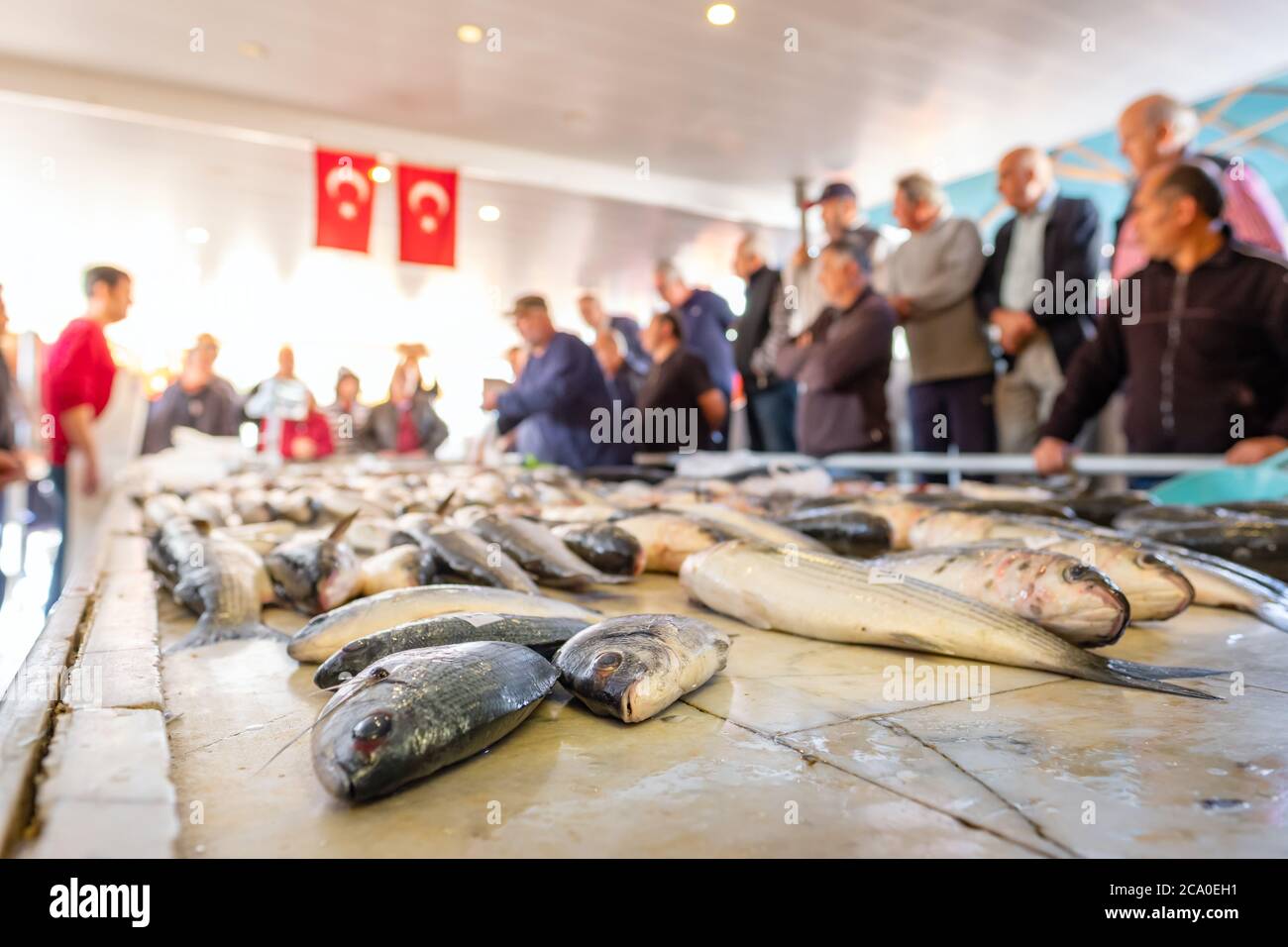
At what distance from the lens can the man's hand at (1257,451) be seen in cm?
367

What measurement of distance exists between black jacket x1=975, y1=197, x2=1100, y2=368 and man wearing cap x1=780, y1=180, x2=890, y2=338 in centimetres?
126

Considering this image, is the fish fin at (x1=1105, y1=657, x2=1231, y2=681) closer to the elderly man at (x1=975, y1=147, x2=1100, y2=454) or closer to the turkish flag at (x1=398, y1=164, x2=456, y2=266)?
the elderly man at (x1=975, y1=147, x2=1100, y2=454)

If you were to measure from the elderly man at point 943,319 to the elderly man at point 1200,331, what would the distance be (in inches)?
61.3

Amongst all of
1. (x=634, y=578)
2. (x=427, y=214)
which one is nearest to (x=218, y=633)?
(x=634, y=578)

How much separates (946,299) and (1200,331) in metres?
2.12

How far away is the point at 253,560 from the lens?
2098 mm

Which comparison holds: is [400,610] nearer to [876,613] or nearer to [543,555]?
[543,555]

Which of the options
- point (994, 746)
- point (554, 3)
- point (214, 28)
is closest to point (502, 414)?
point (554, 3)

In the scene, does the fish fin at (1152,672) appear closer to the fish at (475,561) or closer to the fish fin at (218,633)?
the fish at (475,561)

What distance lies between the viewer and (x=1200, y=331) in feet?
13.7
